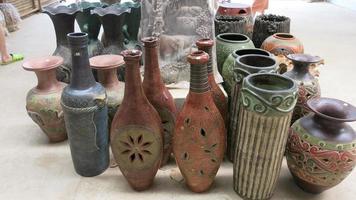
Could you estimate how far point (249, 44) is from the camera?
65.6 inches

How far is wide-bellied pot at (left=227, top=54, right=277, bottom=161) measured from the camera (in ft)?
4.23

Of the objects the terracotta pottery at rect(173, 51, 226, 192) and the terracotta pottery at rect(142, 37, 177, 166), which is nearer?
→ the terracotta pottery at rect(173, 51, 226, 192)

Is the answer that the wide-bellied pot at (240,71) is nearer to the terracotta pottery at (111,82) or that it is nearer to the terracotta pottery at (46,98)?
the terracotta pottery at (111,82)

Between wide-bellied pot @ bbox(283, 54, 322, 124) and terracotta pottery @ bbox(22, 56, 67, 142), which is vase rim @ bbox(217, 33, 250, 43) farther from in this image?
terracotta pottery @ bbox(22, 56, 67, 142)

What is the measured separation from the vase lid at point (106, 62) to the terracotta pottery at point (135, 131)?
0.33 m

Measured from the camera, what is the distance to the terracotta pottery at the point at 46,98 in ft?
5.18

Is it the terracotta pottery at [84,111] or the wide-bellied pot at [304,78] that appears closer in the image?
the terracotta pottery at [84,111]

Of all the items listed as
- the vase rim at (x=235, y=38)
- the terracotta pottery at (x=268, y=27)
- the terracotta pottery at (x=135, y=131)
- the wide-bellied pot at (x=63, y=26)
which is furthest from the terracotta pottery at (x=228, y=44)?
the wide-bellied pot at (x=63, y=26)

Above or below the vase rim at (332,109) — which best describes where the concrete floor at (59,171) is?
below

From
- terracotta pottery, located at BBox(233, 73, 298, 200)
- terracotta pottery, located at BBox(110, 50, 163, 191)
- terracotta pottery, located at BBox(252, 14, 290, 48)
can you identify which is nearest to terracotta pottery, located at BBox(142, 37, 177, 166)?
terracotta pottery, located at BBox(110, 50, 163, 191)

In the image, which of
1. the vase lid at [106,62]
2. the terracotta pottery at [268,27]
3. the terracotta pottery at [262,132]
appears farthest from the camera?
the terracotta pottery at [268,27]

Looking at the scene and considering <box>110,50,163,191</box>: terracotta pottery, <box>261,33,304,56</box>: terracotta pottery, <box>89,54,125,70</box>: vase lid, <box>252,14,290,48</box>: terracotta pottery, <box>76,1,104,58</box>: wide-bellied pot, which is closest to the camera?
<box>110,50,163,191</box>: terracotta pottery

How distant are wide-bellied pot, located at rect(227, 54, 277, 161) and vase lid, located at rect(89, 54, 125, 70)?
545 mm

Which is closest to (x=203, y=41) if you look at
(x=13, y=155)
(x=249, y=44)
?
(x=249, y=44)
